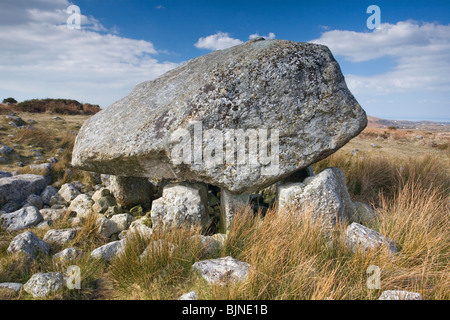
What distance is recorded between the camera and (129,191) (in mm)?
6395

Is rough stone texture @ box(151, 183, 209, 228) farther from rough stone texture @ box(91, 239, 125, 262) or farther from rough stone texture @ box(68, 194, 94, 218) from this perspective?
rough stone texture @ box(68, 194, 94, 218)

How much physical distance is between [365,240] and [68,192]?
20.2 ft

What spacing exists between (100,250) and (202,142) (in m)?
2.16

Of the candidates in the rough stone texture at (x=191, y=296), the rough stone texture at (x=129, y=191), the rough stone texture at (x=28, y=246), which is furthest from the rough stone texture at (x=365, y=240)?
the rough stone texture at (x=28, y=246)

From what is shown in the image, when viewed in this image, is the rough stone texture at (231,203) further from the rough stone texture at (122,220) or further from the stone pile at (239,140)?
the rough stone texture at (122,220)

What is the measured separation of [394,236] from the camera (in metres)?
4.16

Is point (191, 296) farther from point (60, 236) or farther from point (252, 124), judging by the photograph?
point (60, 236)

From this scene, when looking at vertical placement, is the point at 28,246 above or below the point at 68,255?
above

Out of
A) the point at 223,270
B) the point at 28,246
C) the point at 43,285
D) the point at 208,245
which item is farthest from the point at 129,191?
the point at 223,270

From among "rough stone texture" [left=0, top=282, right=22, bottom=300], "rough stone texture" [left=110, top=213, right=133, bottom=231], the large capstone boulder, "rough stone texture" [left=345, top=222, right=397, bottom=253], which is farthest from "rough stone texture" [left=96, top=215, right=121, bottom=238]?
"rough stone texture" [left=345, top=222, right=397, bottom=253]
